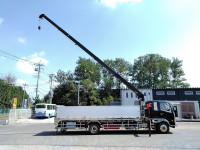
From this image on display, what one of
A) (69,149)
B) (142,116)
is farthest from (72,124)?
(142,116)

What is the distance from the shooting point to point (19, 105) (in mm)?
43656

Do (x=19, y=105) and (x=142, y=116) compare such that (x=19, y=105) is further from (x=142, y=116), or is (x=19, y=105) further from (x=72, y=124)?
(x=142, y=116)

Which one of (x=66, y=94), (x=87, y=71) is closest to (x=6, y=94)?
(x=66, y=94)

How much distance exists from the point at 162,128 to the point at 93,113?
5244mm

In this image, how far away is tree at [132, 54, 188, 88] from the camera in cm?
5044

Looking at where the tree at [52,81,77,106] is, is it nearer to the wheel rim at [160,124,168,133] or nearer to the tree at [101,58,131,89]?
the tree at [101,58,131,89]

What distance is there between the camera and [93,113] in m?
10.6

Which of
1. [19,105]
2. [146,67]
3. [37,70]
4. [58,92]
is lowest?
[19,105]

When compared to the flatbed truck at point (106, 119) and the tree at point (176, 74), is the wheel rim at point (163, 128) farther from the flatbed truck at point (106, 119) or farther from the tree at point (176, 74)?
the tree at point (176, 74)

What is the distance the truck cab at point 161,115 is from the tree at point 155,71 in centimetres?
4076

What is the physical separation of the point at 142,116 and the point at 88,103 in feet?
105

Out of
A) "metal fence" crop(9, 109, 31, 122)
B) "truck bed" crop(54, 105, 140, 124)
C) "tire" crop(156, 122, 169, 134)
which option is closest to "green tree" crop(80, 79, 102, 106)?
"metal fence" crop(9, 109, 31, 122)

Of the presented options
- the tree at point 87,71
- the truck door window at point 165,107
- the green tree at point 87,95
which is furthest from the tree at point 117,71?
the truck door window at point 165,107

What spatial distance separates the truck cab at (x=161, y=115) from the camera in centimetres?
1066
